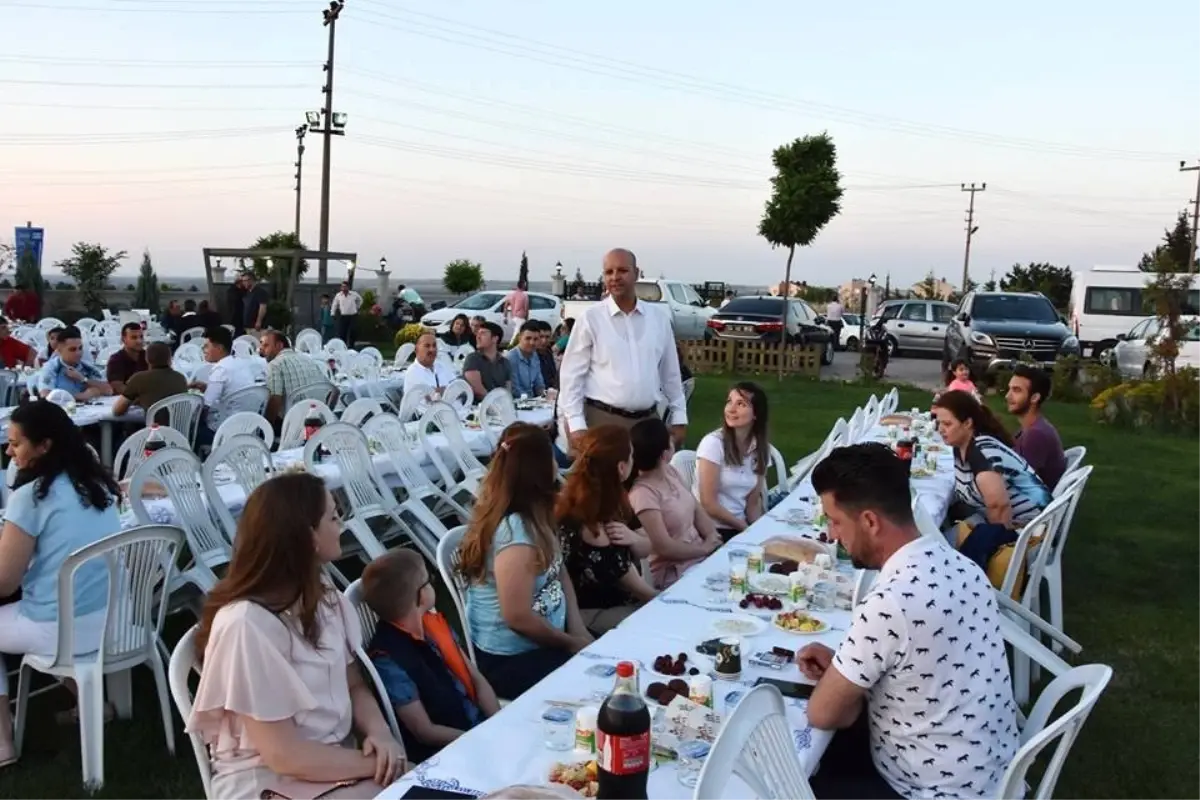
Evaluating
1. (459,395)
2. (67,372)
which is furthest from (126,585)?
(459,395)

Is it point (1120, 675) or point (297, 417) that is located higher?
point (297, 417)

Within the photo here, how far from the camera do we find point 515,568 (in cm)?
313

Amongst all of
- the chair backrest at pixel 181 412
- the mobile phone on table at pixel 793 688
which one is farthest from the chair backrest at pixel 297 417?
the mobile phone on table at pixel 793 688

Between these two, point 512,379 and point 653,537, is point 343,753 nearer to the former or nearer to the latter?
point 653,537

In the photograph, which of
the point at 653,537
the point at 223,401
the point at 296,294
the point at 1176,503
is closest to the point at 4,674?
the point at 653,537

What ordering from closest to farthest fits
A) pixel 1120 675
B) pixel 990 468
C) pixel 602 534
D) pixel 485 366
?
pixel 602 534 < pixel 1120 675 < pixel 990 468 < pixel 485 366

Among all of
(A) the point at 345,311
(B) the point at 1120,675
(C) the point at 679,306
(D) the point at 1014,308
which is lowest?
(B) the point at 1120,675

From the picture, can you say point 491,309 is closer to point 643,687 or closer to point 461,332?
point 461,332

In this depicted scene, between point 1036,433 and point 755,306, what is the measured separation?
14252mm

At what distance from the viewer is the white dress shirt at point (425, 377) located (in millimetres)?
8617

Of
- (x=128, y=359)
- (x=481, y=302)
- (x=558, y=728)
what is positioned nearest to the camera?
(x=558, y=728)

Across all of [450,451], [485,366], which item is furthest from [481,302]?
[450,451]

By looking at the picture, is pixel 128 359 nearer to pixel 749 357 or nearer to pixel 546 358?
pixel 546 358

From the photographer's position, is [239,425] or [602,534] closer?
[602,534]
